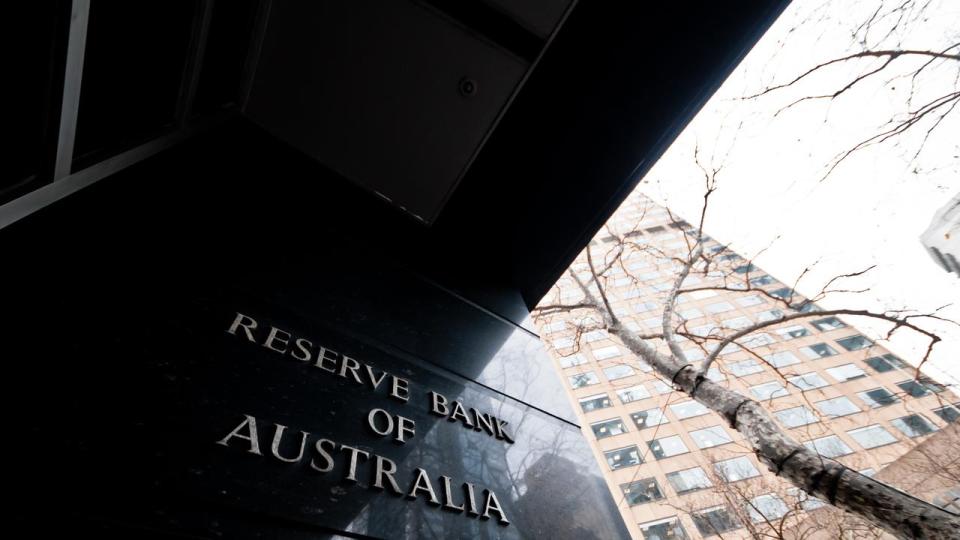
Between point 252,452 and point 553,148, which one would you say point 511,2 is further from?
point 252,452

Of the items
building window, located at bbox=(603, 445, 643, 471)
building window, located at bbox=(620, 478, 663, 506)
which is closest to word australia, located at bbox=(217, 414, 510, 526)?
building window, located at bbox=(620, 478, 663, 506)

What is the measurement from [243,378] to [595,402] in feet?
160

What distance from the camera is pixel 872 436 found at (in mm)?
38781

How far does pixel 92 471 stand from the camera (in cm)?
130

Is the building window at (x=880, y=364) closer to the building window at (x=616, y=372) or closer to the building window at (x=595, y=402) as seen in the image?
the building window at (x=616, y=372)

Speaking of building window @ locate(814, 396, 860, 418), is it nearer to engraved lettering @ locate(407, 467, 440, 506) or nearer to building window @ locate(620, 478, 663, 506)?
building window @ locate(620, 478, 663, 506)

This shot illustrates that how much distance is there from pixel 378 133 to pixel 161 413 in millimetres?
2953

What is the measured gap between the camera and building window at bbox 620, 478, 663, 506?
3757cm

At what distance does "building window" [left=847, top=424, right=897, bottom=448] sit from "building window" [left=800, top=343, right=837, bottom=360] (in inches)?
323

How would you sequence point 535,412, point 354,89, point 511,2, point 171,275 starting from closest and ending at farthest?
1. point 171,275
2. point 511,2
3. point 535,412
4. point 354,89

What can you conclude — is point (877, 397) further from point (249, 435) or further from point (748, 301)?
point (249, 435)

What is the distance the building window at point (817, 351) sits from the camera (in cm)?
4553

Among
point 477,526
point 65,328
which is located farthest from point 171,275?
point 477,526

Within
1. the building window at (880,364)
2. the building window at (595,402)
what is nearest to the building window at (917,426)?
the building window at (880,364)
